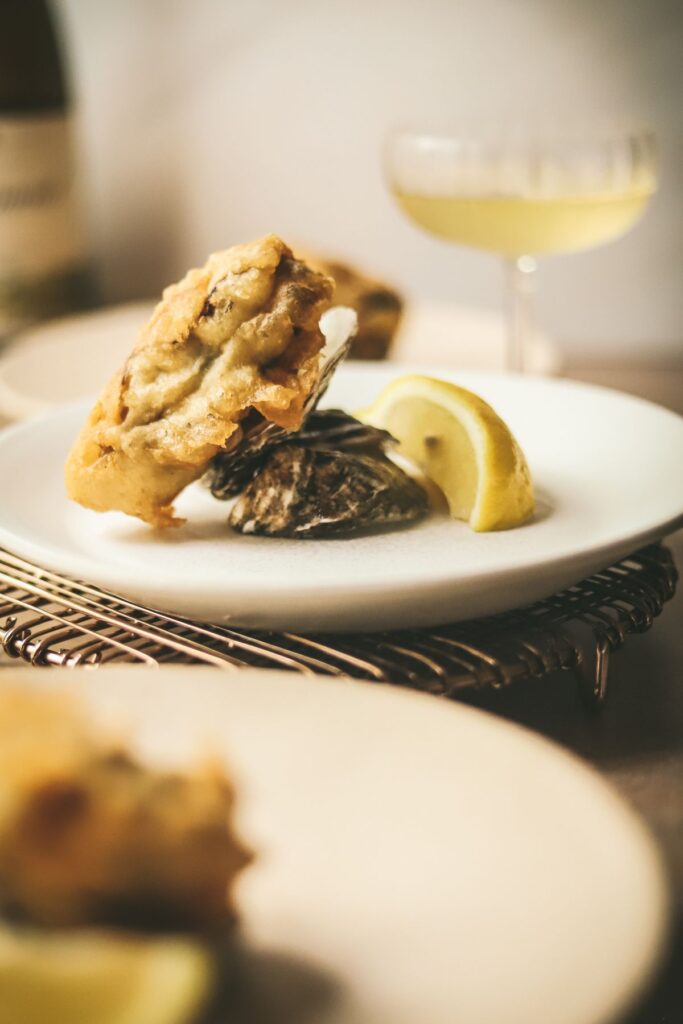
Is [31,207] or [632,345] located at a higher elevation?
[31,207]

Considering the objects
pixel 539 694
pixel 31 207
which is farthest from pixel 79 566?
pixel 31 207

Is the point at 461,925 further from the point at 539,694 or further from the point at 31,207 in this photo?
the point at 31,207

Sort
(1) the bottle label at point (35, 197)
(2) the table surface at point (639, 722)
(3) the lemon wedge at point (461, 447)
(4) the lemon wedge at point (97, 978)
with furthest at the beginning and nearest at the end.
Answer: (1) the bottle label at point (35, 197) < (3) the lemon wedge at point (461, 447) < (2) the table surface at point (639, 722) < (4) the lemon wedge at point (97, 978)

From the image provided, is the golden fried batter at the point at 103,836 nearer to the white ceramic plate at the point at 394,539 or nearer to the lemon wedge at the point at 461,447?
the white ceramic plate at the point at 394,539

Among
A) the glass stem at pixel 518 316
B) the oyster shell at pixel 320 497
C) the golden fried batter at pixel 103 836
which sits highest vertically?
the golden fried batter at pixel 103 836

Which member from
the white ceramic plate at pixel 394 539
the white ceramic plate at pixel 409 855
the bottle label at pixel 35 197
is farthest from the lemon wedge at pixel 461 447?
the bottle label at pixel 35 197

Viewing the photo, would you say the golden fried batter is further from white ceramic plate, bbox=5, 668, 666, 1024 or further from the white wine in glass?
the white wine in glass
